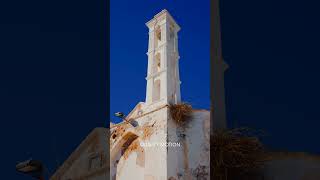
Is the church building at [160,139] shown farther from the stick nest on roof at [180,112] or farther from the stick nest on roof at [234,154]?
the stick nest on roof at [234,154]

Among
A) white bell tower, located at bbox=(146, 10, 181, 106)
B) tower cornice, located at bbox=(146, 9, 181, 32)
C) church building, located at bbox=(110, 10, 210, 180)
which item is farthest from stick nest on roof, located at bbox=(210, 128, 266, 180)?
tower cornice, located at bbox=(146, 9, 181, 32)

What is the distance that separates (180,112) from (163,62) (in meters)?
0.53

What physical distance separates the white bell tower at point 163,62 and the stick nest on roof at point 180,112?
5 cm

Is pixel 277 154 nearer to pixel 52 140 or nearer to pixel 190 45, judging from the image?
pixel 190 45

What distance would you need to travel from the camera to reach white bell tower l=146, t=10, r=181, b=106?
119 inches

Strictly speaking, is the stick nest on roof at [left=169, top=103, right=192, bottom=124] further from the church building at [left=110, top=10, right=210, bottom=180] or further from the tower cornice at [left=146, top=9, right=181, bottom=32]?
the tower cornice at [left=146, top=9, right=181, bottom=32]

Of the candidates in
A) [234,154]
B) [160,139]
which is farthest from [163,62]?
[234,154]

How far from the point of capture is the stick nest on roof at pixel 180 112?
300cm

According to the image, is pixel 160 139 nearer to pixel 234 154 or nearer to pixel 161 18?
pixel 234 154

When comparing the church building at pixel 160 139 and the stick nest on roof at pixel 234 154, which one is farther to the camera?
the stick nest on roof at pixel 234 154

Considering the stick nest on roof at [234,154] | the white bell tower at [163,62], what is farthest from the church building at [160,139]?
the stick nest on roof at [234,154]

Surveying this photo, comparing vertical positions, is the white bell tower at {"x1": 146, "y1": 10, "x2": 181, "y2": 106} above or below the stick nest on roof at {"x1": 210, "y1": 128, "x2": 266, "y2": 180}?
above

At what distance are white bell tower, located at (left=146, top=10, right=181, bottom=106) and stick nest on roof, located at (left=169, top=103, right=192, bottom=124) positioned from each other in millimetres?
52

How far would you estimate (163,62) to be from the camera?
3.34m
